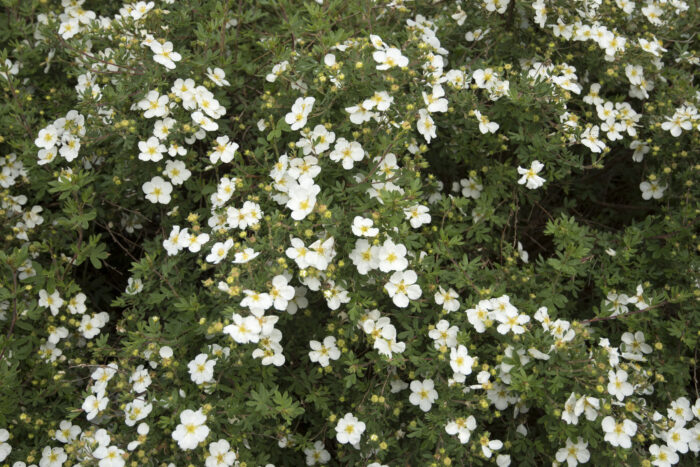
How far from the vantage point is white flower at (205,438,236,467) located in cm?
248

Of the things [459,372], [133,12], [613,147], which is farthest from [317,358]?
[613,147]

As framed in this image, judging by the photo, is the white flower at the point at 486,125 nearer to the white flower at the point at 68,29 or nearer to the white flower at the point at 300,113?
the white flower at the point at 300,113

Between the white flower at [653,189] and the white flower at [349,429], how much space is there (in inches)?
79.5

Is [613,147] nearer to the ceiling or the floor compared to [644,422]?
nearer to the ceiling

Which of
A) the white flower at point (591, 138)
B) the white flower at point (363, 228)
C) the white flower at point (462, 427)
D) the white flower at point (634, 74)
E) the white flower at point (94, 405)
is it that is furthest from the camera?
the white flower at point (634, 74)

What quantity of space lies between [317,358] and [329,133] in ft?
3.20

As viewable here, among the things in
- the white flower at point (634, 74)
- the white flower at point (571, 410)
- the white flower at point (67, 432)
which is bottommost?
the white flower at point (67, 432)

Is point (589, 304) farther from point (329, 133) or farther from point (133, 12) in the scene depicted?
point (133, 12)

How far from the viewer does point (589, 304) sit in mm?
3521

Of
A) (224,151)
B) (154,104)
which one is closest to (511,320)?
(224,151)

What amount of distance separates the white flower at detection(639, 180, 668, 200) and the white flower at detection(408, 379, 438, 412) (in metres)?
1.70

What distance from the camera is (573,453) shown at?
8.87 ft

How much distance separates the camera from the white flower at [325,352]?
275 cm

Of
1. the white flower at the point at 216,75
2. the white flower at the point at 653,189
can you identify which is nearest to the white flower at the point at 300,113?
the white flower at the point at 216,75
